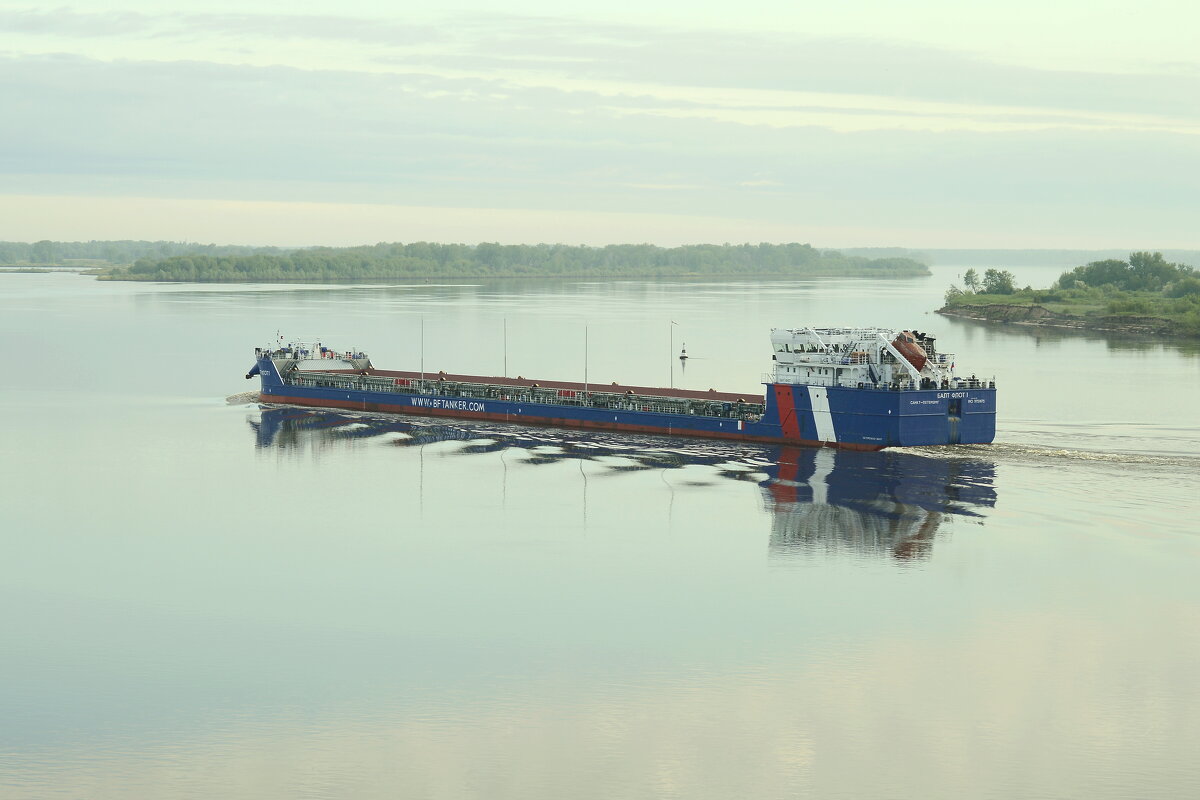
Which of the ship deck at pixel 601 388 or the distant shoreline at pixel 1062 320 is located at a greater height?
the distant shoreline at pixel 1062 320

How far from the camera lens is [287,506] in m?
46.7

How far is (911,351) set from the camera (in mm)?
56844

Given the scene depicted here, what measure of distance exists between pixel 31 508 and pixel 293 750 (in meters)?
26.3

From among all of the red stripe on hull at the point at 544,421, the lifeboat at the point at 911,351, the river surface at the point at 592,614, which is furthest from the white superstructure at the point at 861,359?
the river surface at the point at 592,614

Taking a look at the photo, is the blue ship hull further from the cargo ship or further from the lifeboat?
the lifeboat

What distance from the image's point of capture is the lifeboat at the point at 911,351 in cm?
5669

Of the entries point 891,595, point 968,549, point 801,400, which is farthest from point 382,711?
point 801,400

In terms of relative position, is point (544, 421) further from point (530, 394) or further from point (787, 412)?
point (787, 412)

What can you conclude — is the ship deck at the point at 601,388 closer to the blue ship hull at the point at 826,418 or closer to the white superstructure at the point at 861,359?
the blue ship hull at the point at 826,418

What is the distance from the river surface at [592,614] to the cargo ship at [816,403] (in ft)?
4.83

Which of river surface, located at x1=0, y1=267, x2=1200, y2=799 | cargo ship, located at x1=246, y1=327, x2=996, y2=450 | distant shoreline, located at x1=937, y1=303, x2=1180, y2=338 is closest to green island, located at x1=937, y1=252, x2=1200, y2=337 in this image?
distant shoreline, located at x1=937, y1=303, x2=1180, y2=338

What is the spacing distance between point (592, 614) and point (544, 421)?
3465 cm

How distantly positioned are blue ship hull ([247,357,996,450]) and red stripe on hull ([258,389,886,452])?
0.17 feet

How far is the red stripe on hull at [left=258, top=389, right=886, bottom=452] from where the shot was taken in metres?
58.8
